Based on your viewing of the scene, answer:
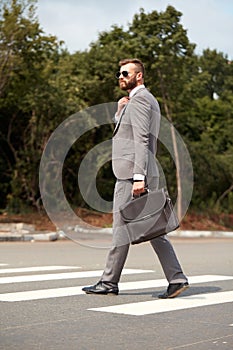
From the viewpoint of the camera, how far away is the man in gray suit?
747cm

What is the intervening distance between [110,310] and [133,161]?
1.42 m

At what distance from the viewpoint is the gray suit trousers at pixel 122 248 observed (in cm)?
761

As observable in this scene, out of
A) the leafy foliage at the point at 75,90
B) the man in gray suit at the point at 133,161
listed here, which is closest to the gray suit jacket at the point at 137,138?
the man in gray suit at the point at 133,161

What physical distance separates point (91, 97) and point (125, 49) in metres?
2.30

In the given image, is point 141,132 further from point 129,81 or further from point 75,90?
point 75,90

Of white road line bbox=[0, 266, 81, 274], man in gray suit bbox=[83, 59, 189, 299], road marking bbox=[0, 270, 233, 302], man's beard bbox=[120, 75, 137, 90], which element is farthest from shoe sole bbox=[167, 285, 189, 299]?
white road line bbox=[0, 266, 81, 274]

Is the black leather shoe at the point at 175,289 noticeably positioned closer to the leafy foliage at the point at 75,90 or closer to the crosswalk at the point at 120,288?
the crosswalk at the point at 120,288

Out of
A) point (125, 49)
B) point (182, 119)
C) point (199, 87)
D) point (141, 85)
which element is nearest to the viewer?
point (141, 85)

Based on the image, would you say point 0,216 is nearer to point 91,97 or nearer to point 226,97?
point 91,97

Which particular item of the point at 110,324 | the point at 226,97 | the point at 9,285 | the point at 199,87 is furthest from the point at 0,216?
the point at 226,97

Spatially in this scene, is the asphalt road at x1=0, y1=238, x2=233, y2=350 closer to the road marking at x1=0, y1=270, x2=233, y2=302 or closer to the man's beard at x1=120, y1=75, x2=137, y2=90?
the road marking at x1=0, y1=270, x2=233, y2=302

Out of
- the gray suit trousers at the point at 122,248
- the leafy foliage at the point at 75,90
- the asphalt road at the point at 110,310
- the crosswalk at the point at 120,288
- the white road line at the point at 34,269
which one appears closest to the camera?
the asphalt road at the point at 110,310

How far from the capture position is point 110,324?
20.5 ft


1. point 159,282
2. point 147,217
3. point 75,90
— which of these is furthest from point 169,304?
point 75,90
